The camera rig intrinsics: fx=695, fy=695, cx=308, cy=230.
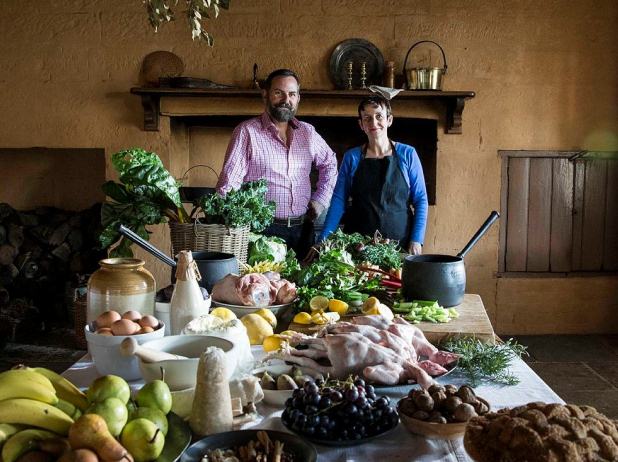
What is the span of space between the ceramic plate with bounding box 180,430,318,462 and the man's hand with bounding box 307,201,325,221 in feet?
10.1

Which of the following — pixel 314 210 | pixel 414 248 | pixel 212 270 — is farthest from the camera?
pixel 314 210

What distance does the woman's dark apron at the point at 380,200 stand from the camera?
171 inches

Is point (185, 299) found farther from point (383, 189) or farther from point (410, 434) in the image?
point (383, 189)

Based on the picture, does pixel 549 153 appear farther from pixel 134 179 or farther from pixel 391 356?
pixel 391 356

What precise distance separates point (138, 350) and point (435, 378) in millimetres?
775

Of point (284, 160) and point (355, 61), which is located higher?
point (355, 61)

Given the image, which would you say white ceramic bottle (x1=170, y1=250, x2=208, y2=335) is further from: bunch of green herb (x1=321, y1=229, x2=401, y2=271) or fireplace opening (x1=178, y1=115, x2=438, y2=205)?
fireplace opening (x1=178, y1=115, x2=438, y2=205)

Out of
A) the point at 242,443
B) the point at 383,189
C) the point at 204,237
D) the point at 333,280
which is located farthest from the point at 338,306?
the point at 383,189

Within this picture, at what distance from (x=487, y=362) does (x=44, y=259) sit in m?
5.00

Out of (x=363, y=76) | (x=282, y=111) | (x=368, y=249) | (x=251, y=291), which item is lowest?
(x=251, y=291)

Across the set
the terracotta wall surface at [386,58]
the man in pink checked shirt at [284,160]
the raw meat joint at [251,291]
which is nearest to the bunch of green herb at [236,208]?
the raw meat joint at [251,291]

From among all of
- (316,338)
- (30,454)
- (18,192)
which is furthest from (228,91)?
(30,454)

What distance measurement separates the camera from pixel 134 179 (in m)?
2.99

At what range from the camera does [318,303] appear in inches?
95.8
